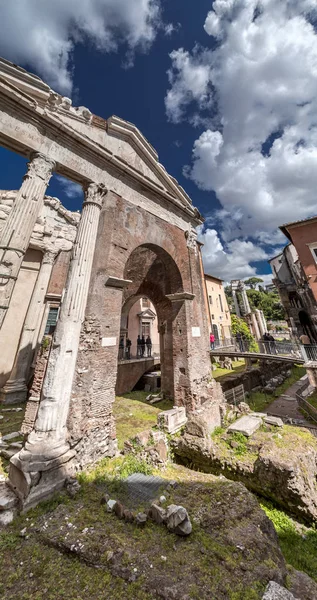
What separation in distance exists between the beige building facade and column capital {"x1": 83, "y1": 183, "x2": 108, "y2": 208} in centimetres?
2256

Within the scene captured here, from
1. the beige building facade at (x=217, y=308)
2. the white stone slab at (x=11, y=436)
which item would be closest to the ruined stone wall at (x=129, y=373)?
the white stone slab at (x=11, y=436)

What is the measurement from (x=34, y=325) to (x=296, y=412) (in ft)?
46.4

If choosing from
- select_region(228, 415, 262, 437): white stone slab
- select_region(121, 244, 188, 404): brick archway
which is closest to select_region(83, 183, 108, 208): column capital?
select_region(121, 244, 188, 404): brick archway

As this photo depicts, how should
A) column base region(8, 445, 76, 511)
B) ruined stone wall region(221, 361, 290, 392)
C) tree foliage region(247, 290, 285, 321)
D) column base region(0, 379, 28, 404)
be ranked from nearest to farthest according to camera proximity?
column base region(8, 445, 76, 511) < column base region(0, 379, 28, 404) < ruined stone wall region(221, 361, 290, 392) < tree foliage region(247, 290, 285, 321)

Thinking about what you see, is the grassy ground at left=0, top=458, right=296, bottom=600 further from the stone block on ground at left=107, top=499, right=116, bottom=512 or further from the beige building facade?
the beige building facade

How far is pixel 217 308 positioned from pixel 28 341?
23.9 meters

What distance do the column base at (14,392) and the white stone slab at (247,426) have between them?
357 inches

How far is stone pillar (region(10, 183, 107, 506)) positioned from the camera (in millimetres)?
3777

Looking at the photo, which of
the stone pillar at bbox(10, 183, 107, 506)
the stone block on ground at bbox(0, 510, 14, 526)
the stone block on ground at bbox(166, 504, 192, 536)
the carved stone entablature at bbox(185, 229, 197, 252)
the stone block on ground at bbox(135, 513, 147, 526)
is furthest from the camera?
the carved stone entablature at bbox(185, 229, 197, 252)

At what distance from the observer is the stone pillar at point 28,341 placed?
9.76 meters

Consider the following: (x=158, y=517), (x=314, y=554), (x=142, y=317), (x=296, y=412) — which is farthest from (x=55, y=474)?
(x=142, y=317)

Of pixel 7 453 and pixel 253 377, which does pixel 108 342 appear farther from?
pixel 253 377

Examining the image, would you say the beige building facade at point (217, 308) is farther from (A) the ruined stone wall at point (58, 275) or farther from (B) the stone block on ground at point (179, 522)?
(B) the stone block on ground at point (179, 522)

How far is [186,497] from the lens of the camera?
12.6 feet
